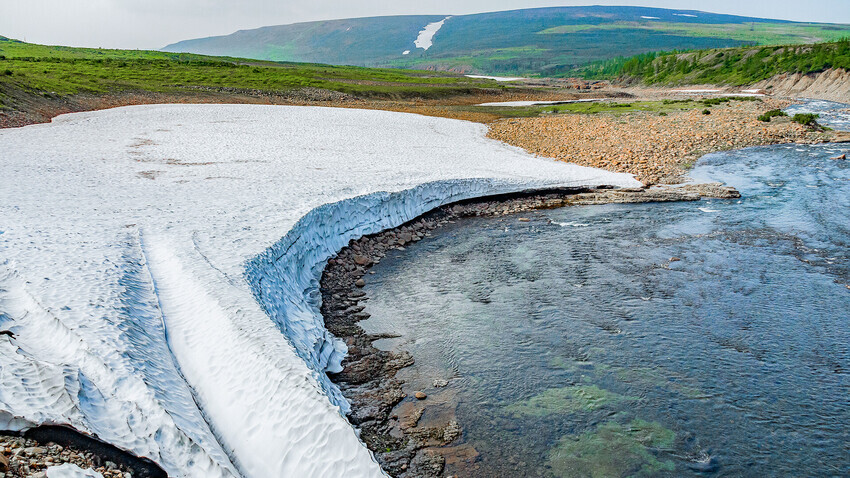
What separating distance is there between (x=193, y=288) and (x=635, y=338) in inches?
250

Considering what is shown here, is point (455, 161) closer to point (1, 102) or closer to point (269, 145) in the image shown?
point (269, 145)

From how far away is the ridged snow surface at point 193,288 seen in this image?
4978mm

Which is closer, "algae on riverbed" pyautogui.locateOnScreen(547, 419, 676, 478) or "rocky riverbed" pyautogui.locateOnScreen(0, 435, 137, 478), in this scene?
"rocky riverbed" pyautogui.locateOnScreen(0, 435, 137, 478)

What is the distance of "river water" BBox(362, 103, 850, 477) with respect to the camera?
598cm

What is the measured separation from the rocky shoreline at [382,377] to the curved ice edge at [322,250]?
0.72ft

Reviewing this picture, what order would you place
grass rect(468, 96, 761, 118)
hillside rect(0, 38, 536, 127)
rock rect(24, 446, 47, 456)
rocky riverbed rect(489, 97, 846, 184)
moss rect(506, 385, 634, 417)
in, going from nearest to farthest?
rock rect(24, 446, 47, 456)
moss rect(506, 385, 634, 417)
rocky riverbed rect(489, 97, 846, 184)
hillside rect(0, 38, 536, 127)
grass rect(468, 96, 761, 118)

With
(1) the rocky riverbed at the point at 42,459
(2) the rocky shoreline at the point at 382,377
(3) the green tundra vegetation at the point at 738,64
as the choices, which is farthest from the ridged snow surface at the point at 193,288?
(3) the green tundra vegetation at the point at 738,64

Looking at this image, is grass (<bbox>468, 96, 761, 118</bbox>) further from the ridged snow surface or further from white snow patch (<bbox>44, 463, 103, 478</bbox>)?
white snow patch (<bbox>44, 463, 103, 478</bbox>)

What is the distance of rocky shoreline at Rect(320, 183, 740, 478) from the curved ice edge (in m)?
0.22

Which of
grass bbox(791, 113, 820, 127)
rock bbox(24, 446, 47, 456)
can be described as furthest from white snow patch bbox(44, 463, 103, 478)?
grass bbox(791, 113, 820, 127)

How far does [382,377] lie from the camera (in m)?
7.43

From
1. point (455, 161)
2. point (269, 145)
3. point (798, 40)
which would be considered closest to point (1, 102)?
point (269, 145)

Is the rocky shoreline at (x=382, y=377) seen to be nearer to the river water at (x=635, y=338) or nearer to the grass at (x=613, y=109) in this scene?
the river water at (x=635, y=338)

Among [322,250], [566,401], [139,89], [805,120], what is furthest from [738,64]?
[566,401]
